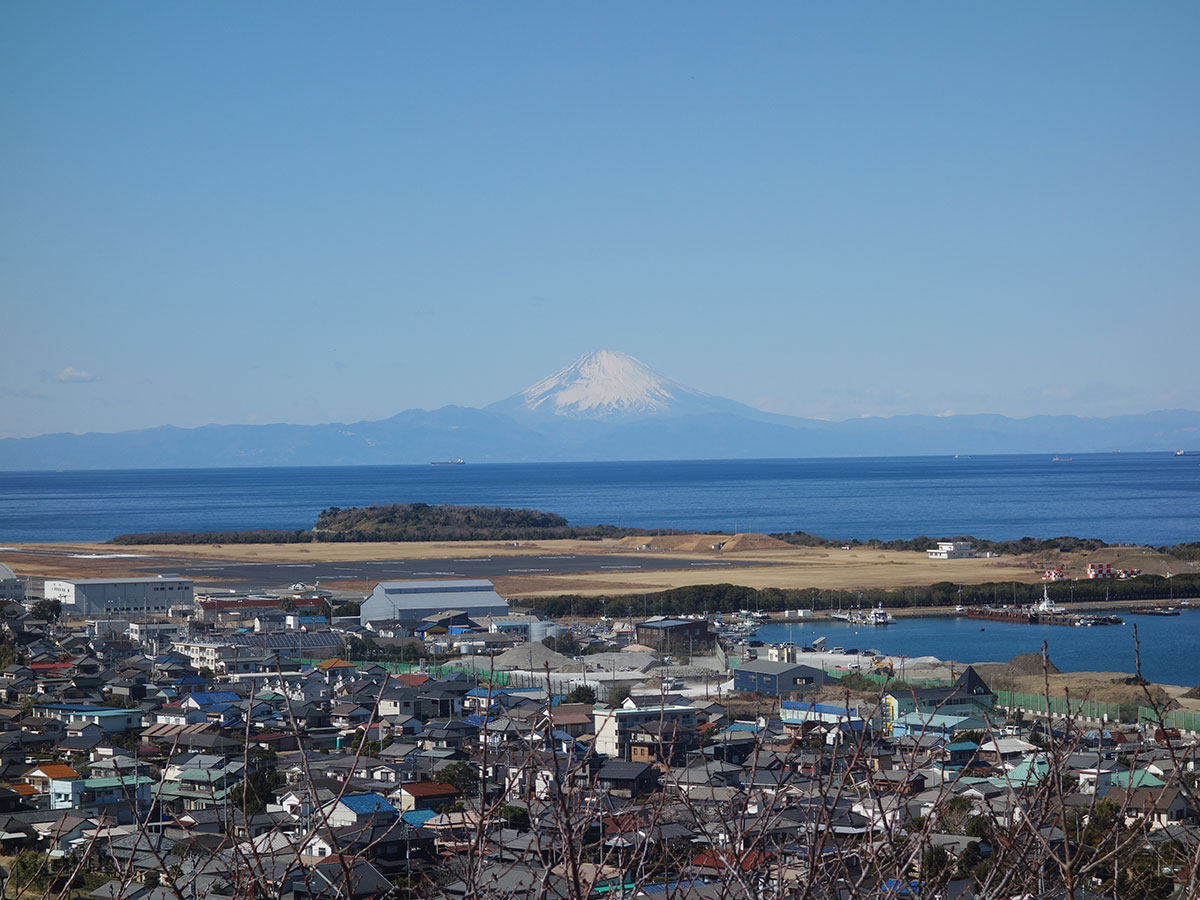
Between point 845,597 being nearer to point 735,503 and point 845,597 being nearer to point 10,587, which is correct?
point 10,587

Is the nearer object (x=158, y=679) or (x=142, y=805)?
(x=142, y=805)

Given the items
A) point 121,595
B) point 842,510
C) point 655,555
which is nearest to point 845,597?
point 655,555

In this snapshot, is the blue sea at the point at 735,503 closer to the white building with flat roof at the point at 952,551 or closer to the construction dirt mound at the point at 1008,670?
the white building with flat roof at the point at 952,551

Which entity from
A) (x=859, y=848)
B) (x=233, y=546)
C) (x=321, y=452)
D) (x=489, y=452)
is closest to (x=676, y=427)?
(x=489, y=452)

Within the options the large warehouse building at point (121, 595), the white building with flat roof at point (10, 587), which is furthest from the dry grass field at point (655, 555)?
the large warehouse building at point (121, 595)

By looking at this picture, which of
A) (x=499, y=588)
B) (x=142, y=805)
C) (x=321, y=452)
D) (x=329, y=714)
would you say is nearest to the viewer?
(x=142, y=805)

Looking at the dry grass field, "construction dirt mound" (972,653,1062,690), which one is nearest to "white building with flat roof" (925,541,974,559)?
the dry grass field

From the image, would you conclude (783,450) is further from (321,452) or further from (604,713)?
(604,713)

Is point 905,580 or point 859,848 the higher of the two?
point 859,848
